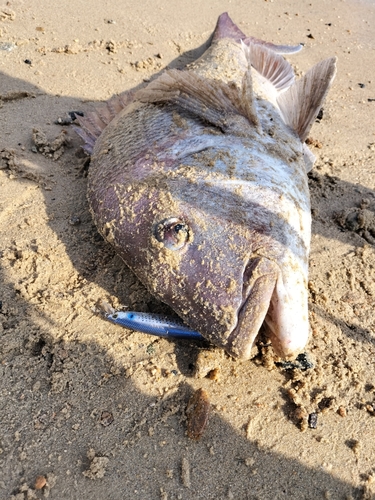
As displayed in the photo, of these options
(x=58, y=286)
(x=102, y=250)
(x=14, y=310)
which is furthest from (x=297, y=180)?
(x=14, y=310)

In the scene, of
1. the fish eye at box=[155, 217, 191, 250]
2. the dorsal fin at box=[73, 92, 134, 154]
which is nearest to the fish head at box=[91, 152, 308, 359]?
the fish eye at box=[155, 217, 191, 250]

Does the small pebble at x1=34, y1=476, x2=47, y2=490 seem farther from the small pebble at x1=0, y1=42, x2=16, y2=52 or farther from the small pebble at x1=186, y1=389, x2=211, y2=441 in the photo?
the small pebble at x1=0, y1=42, x2=16, y2=52

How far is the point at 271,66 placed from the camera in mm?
4676

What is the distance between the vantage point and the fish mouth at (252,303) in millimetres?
2156

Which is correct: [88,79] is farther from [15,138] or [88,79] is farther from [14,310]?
[14,310]

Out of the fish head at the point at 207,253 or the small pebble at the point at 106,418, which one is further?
the small pebble at the point at 106,418

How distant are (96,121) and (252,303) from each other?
244 cm

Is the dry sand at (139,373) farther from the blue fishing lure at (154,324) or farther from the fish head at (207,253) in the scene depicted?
the fish head at (207,253)

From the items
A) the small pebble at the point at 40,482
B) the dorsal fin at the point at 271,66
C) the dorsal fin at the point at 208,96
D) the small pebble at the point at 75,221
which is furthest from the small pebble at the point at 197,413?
the dorsal fin at the point at 271,66

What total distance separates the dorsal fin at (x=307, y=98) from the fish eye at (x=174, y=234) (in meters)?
1.80

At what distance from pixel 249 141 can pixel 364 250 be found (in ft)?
4.67

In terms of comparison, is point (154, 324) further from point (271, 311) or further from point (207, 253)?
point (271, 311)

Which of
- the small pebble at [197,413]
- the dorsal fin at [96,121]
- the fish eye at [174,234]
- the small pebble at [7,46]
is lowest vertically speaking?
the small pebble at [197,413]

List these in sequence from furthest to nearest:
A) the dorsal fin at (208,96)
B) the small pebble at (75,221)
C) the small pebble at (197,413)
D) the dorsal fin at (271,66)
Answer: the dorsal fin at (271,66), the small pebble at (75,221), the dorsal fin at (208,96), the small pebble at (197,413)
